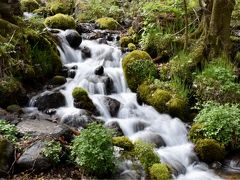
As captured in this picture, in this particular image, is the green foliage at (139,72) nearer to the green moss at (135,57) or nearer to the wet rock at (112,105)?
the green moss at (135,57)

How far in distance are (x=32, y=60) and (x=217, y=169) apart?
5.44m

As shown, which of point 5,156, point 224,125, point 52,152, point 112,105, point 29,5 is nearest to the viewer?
point 5,156

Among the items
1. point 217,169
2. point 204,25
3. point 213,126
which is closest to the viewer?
point 217,169

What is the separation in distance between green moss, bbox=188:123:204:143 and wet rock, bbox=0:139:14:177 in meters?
3.90

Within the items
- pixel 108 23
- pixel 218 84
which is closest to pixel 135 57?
pixel 218 84

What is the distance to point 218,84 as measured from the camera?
8.88m

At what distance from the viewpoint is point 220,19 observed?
10375mm

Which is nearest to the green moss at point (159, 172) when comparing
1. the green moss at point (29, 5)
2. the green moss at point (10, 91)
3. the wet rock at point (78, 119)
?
the wet rock at point (78, 119)

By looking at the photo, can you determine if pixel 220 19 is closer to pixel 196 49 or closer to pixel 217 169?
pixel 196 49

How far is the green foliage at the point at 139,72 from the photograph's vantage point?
10188mm

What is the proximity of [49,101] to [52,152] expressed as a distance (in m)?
3.04

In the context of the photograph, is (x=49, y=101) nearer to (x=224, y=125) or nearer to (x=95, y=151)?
(x=95, y=151)

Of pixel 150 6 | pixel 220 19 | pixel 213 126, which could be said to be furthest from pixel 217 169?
pixel 150 6

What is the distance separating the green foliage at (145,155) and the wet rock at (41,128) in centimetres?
135
